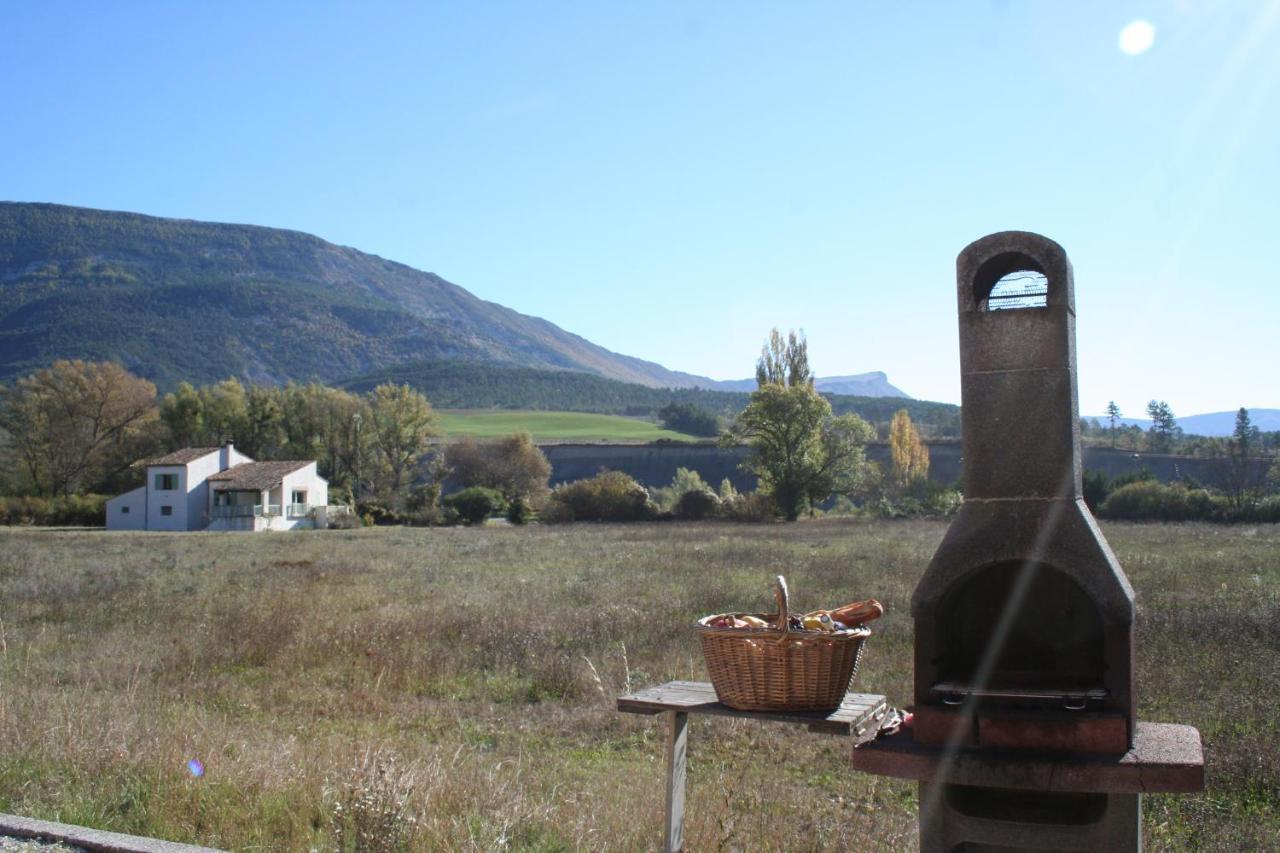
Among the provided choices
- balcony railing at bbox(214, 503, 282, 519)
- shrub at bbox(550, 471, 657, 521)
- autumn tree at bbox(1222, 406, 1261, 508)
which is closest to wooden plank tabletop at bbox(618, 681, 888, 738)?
autumn tree at bbox(1222, 406, 1261, 508)

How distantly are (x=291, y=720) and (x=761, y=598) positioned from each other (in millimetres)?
8615

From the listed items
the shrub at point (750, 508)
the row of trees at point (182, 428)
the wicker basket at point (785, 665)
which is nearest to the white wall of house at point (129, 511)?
the row of trees at point (182, 428)

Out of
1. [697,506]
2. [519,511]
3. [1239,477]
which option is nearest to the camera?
[1239,477]

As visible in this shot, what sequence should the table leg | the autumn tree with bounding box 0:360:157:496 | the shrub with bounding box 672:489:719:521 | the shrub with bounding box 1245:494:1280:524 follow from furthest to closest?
the autumn tree with bounding box 0:360:157:496
the shrub with bounding box 672:489:719:521
the shrub with bounding box 1245:494:1280:524
the table leg

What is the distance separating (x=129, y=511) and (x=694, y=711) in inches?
2256

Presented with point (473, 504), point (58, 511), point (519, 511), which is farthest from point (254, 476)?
point (519, 511)

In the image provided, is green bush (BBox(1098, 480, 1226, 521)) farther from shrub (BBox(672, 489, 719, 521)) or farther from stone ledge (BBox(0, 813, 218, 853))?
stone ledge (BBox(0, 813, 218, 853))

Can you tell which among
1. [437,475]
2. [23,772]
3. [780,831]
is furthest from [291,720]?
[437,475]

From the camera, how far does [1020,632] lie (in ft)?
13.3

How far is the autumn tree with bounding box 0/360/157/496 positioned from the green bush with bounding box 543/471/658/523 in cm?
2841

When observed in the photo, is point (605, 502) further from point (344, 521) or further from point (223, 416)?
point (223, 416)

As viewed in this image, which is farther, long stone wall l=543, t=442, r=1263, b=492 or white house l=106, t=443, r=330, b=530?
long stone wall l=543, t=442, r=1263, b=492

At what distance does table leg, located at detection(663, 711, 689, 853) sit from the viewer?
4.27m

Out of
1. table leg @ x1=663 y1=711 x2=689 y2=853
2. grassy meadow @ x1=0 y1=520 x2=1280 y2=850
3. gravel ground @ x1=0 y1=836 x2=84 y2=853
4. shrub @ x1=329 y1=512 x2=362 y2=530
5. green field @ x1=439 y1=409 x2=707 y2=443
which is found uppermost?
green field @ x1=439 y1=409 x2=707 y2=443
